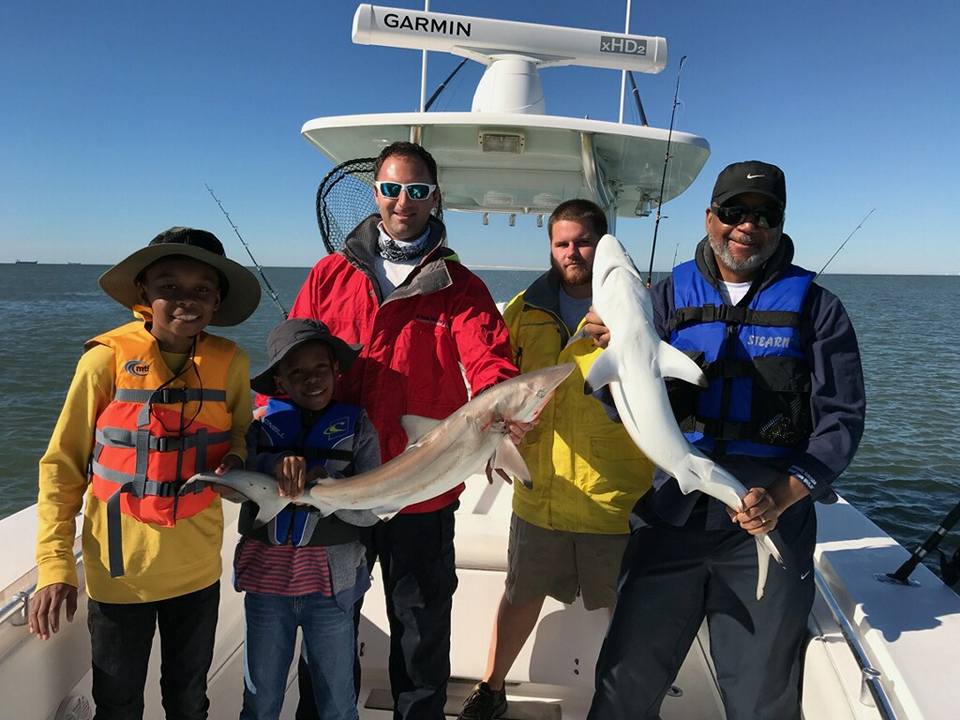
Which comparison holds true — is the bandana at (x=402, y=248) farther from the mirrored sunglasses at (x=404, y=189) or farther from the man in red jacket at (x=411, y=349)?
the mirrored sunglasses at (x=404, y=189)

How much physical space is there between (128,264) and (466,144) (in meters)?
3.88

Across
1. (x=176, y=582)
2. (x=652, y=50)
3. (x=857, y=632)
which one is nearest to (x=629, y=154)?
(x=652, y=50)

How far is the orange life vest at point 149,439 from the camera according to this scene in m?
2.48

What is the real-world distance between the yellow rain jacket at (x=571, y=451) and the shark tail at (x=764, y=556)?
0.81m

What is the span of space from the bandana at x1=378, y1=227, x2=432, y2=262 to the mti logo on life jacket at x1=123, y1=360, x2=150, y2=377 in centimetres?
117

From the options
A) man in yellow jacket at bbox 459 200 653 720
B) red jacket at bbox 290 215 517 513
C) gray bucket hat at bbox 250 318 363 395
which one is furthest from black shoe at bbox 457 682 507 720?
gray bucket hat at bbox 250 318 363 395

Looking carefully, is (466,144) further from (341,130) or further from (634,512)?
(634,512)

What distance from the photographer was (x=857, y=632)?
2.74 m

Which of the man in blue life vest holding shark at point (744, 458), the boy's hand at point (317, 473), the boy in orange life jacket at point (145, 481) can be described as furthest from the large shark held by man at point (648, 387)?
the boy in orange life jacket at point (145, 481)

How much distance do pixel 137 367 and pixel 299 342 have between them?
0.68 m

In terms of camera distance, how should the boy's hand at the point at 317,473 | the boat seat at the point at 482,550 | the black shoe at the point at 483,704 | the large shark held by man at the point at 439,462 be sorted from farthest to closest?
the boat seat at the point at 482,550
the black shoe at the point at 483,704
the boy's hand at the point at 317,473
the large shark held by man at the point at 439,462

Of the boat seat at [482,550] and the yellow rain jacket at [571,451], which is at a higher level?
the yellow rain jacket at [571,451]

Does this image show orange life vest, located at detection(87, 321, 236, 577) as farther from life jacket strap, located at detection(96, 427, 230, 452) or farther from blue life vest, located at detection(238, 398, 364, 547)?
blue life vest, located at detection(238, 398, 364, 547)

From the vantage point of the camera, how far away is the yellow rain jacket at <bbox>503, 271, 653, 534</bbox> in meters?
3.24
